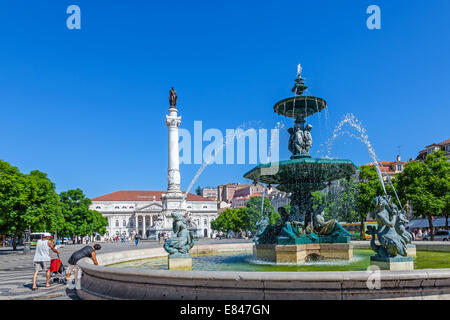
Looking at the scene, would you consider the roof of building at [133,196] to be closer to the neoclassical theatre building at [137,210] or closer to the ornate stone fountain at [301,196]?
the neoclassical theatre building at [137,210]

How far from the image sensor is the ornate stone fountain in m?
10.9

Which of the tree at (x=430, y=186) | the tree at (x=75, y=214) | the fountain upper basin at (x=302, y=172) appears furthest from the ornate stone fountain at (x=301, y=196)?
the tree at (x=75, y=214)

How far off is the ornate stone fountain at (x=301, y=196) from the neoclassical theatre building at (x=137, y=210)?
352 feet

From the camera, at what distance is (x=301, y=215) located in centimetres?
1215

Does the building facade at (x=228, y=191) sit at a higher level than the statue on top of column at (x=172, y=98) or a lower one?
lower

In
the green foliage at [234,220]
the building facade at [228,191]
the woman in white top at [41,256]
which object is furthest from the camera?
the building facade at [228,191]

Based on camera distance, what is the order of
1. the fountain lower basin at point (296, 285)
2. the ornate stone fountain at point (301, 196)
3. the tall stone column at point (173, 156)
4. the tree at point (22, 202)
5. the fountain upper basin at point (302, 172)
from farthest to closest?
the tall stone column at point (173, 156), the tree at point (22, 202), the fountain upper basin at point (302, 172), the ornate stone fountain at point (301, 196), the fountain lower basin at point (296, 285)

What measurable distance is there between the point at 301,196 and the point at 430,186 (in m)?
25.0

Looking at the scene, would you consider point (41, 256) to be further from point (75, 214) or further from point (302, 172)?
point (75, 214)

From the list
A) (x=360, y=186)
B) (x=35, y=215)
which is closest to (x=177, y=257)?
(x=35, y=215)

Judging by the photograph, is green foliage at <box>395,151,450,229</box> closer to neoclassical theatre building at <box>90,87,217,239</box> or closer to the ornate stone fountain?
the ornate stone fountain

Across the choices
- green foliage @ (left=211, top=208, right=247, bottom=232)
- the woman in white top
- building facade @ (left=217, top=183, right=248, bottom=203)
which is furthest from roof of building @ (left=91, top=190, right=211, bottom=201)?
the woman in white top

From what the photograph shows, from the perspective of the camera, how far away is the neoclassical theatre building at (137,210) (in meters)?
122
